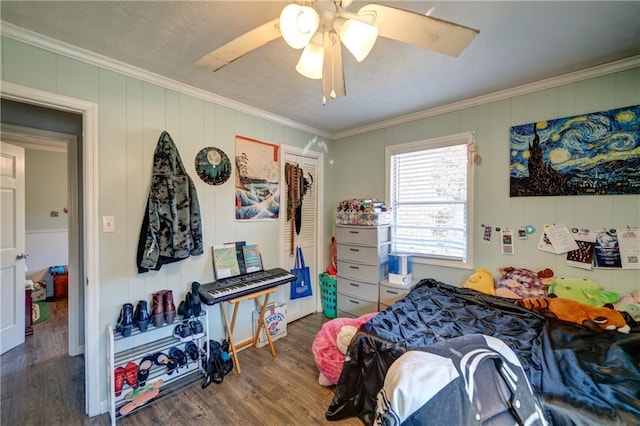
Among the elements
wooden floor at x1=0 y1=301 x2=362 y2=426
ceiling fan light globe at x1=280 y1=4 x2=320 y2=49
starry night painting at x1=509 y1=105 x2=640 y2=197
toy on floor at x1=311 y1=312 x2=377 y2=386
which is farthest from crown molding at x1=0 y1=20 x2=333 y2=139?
starry night painting at x1=509 y1=105 x2=640 y2=197

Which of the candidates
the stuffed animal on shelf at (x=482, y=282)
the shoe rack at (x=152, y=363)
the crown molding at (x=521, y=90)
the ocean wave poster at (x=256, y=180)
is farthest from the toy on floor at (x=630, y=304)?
the shoe rack at (x=152, y=363)

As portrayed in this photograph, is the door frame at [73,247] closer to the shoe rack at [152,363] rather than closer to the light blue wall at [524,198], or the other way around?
the shoe rack at [152,363]

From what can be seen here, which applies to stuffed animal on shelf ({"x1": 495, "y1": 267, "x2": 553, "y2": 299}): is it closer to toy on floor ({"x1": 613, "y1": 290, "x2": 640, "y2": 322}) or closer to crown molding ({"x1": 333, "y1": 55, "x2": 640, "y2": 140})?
toy on floor ({"x1": 613, "y1": 290, "x2": 640, "y2": 322})

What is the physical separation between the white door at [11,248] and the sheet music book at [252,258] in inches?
93.1

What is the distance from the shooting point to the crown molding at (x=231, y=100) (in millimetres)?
1626

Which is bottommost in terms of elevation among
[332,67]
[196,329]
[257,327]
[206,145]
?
[257,327]

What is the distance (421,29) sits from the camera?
3.52 feet

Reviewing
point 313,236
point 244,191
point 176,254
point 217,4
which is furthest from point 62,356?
point 217,4

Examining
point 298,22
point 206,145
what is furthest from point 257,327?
point 298,22

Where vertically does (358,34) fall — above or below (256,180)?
above

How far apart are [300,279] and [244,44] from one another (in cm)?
270

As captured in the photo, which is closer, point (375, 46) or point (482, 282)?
point (375, 46)

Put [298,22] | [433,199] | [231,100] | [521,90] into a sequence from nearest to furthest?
[298,22]
[521,90]
[231,100]
[433,199]

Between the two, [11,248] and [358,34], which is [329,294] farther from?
[11,248]
